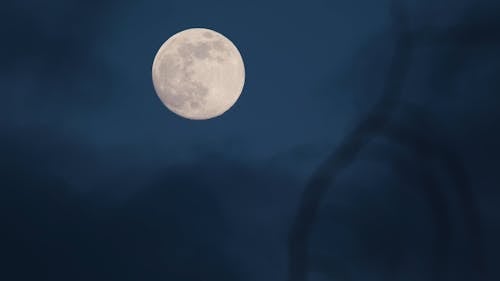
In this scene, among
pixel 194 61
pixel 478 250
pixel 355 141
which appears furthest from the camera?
pixel 355 141

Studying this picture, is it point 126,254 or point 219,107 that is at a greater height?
point 219,107

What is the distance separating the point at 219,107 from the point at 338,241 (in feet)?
14.7

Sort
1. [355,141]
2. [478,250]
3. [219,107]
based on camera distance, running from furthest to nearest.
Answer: [355,141] → [478,250] → [219,107]

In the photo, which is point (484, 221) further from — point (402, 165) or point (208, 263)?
point (208, 263)

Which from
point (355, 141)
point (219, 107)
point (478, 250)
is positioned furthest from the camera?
point (355, 141)

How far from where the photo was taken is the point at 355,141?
10.2 metres

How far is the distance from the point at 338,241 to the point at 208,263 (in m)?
2.87

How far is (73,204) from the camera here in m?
10.5

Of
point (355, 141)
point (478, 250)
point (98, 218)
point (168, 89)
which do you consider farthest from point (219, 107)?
point (478, 250)

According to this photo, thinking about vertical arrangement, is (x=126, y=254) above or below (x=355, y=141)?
below

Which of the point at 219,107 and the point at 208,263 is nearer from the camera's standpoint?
the point at 219,107

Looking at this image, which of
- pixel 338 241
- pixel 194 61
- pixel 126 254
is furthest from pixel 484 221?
pixel 126 254

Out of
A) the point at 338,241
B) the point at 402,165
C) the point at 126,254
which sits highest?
the point at 402,165

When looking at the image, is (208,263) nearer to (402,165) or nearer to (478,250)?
(402,165)
